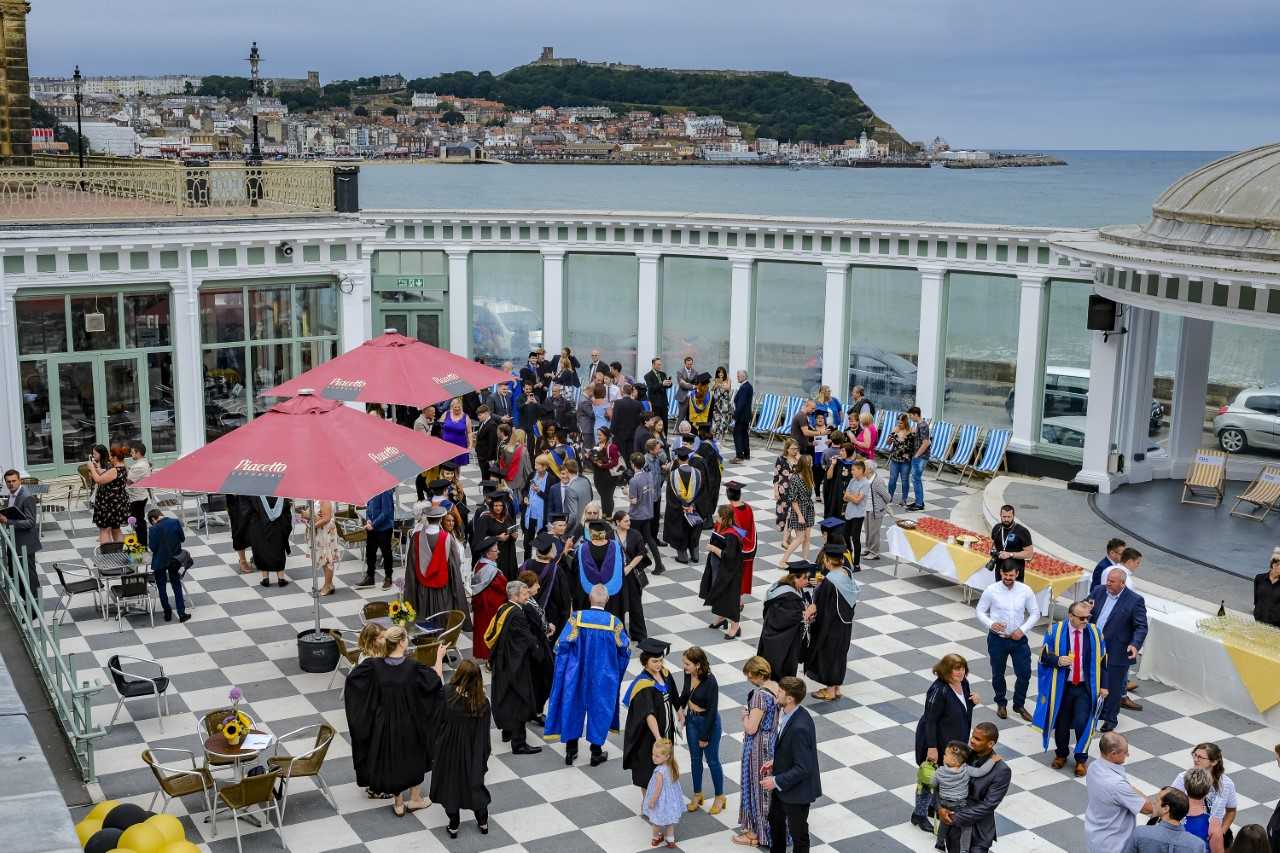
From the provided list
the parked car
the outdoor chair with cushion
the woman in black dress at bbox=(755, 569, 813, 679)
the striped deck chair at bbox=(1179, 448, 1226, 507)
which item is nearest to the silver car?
the striped deck chair at bbox=(1179, 448, 1226, 507)

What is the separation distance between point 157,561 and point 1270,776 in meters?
10.8

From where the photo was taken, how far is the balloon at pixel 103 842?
7848 millimetres

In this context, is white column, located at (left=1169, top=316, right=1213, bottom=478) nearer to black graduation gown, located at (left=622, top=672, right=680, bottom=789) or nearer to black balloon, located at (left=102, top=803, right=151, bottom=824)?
black graduation gown, located at (left=622, top=672, right=680, bottom=789)

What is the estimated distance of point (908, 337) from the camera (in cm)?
2381

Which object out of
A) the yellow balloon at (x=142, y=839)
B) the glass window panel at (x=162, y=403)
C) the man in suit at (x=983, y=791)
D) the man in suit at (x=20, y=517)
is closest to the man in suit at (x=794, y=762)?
the man in suit at (x=983, y=791)

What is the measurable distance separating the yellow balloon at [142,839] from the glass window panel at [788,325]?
60.1 ft

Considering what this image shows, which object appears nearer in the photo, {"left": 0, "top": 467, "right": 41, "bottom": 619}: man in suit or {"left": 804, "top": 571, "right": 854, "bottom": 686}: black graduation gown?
{"left": 804, "top": 571, "right": 854, "bottom": 686}: black graduation gown

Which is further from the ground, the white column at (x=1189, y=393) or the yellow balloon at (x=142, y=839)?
the white column at (x=1189, y=393)

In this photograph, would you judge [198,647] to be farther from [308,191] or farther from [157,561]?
[308,191]

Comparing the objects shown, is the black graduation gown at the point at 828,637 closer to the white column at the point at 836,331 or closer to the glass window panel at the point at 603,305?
the white column at the point at 836,331

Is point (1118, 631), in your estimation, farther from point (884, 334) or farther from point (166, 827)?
point (884, 334)

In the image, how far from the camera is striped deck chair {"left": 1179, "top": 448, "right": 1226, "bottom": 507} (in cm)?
1895

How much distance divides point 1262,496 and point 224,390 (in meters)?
15.3

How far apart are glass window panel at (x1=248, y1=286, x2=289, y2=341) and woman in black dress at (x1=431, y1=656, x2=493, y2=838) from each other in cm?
1303
